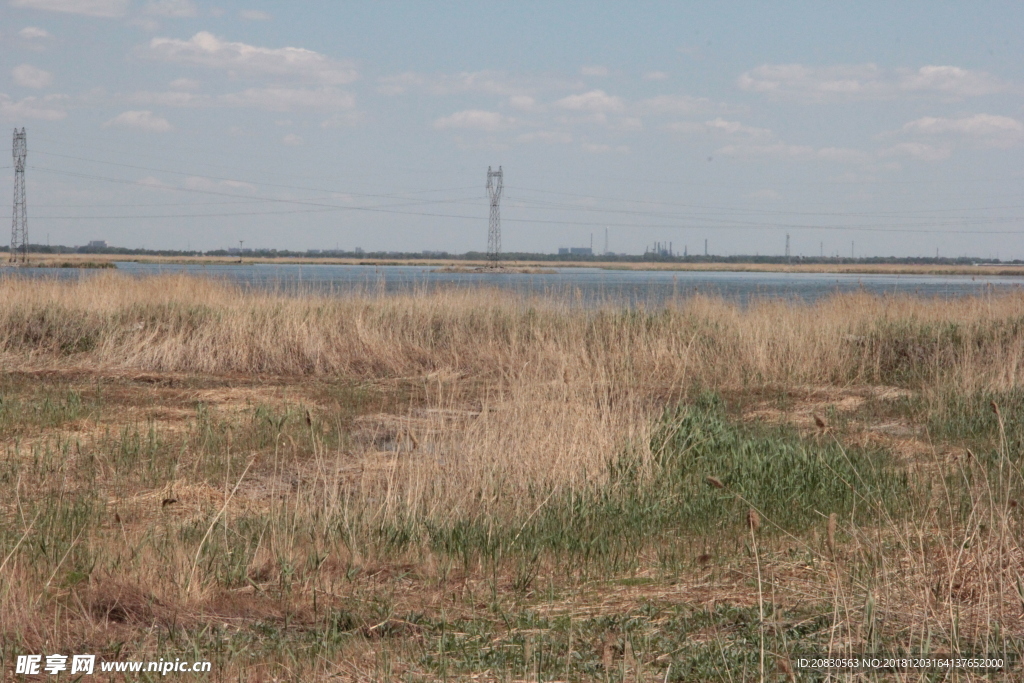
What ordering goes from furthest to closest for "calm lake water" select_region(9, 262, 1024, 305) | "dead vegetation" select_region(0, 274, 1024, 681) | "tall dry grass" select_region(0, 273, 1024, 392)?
1. "calm lake water" select_region(9, 262, 1024, 305)
2. "tall dry grass" select_region(0, 273, 1024, 392)
3. "dead vegetation" select_region(0, 274, 1024, 681)

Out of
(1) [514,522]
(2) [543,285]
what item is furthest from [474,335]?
(1) [514,522]

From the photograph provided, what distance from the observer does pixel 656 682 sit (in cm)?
310

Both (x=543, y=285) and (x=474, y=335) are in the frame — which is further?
(x=543, y=285)

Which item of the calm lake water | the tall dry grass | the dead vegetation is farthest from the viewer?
the calm lake water

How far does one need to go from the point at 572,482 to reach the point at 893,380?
8.34 m

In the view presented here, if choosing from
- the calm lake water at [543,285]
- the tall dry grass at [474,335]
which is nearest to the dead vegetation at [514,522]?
the tall dry grass at [474,335]

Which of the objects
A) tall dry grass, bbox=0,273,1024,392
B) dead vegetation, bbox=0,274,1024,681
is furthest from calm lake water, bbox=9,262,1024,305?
dead vegetation, bbox=0,274,1024,681

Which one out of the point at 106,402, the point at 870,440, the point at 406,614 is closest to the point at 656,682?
the point at 406,614

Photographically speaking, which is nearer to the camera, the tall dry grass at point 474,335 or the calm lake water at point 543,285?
the tall dry grass at point 474,335

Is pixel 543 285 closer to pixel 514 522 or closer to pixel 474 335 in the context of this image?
pixel 474 335

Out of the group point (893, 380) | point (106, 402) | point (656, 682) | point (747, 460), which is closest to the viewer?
point (656, 682)

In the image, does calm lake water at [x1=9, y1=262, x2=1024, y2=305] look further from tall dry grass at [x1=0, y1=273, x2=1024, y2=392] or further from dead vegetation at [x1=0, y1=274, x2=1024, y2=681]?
dead vegetation at [x1=0, y1=274, x2=1024, y2=681]

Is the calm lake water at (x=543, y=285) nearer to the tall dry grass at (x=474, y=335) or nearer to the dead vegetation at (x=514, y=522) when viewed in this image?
the tall dry grass at (x=474, y=335)

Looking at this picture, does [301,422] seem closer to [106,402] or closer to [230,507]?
[106,402]
